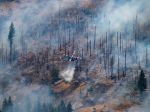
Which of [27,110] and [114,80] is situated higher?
[114,80]

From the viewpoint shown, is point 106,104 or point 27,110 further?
point 27,110

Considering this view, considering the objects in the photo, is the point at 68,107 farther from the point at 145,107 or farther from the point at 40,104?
the point at 145,107

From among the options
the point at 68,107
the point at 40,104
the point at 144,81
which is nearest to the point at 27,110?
the point at 40,104

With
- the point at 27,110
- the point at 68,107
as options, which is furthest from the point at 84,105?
the point at 27,110

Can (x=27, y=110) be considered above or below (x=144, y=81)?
below

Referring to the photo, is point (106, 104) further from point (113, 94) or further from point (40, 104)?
point (40, 104)

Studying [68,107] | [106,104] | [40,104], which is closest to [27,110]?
[40,104]

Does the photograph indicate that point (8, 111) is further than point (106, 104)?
Yes

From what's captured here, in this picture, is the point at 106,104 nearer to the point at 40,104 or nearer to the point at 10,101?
the point at 40,104
